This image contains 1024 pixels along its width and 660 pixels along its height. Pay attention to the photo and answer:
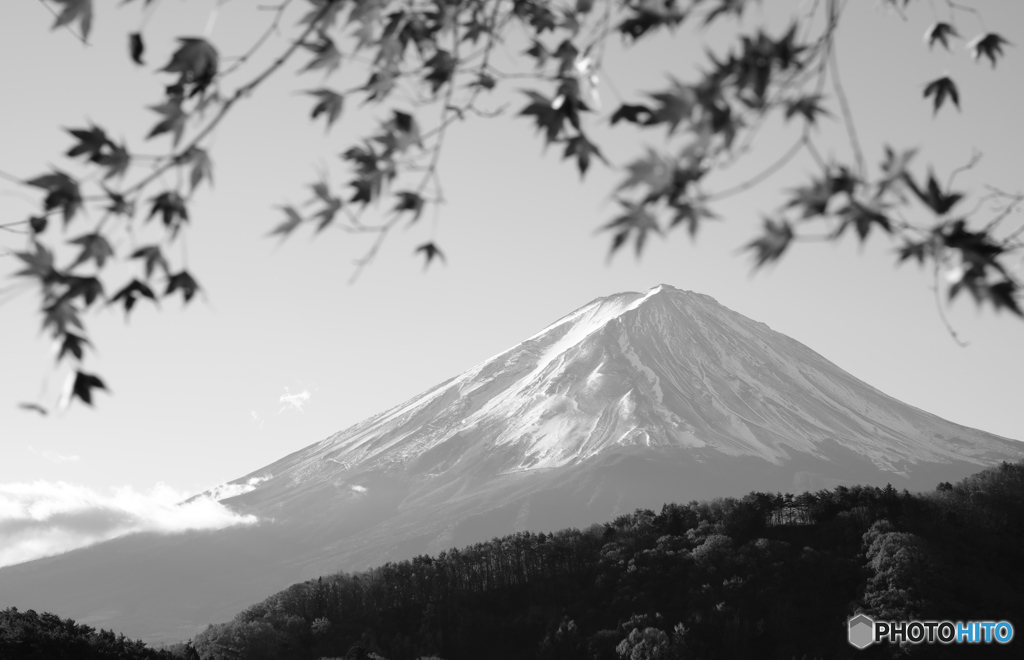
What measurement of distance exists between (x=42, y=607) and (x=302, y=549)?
53.7 metres

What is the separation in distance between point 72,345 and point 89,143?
712 millimetres

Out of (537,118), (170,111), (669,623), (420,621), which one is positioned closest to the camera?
(537,118)

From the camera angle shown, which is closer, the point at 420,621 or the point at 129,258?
the point at 129,258

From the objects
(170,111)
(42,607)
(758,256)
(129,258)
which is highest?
(170,111)

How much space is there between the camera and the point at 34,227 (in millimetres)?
3447

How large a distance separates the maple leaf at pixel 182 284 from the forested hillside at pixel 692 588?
4271 cm

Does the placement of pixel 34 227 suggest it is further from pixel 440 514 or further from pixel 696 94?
pixel 440 514

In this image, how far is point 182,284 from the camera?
3.43 metres

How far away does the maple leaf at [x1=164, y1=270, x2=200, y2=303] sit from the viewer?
3420 mm

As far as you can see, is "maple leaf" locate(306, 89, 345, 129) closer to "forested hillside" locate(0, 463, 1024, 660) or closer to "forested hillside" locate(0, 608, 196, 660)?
"forested hillside" locate(0, 608, 196, 660)

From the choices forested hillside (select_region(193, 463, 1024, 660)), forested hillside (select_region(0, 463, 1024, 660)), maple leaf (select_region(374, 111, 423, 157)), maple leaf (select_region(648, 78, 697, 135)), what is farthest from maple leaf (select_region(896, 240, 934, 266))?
forested hillside (select_region(193, 463, 1024, 660))

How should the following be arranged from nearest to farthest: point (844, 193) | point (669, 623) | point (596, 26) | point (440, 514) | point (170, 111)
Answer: point (844, 193), point (170, 111), point (596, 26), point (669, 623), point (440, 514)

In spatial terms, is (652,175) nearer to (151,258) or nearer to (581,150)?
(581,150)

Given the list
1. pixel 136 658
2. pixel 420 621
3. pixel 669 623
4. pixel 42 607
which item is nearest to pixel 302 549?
pixel 42 607
